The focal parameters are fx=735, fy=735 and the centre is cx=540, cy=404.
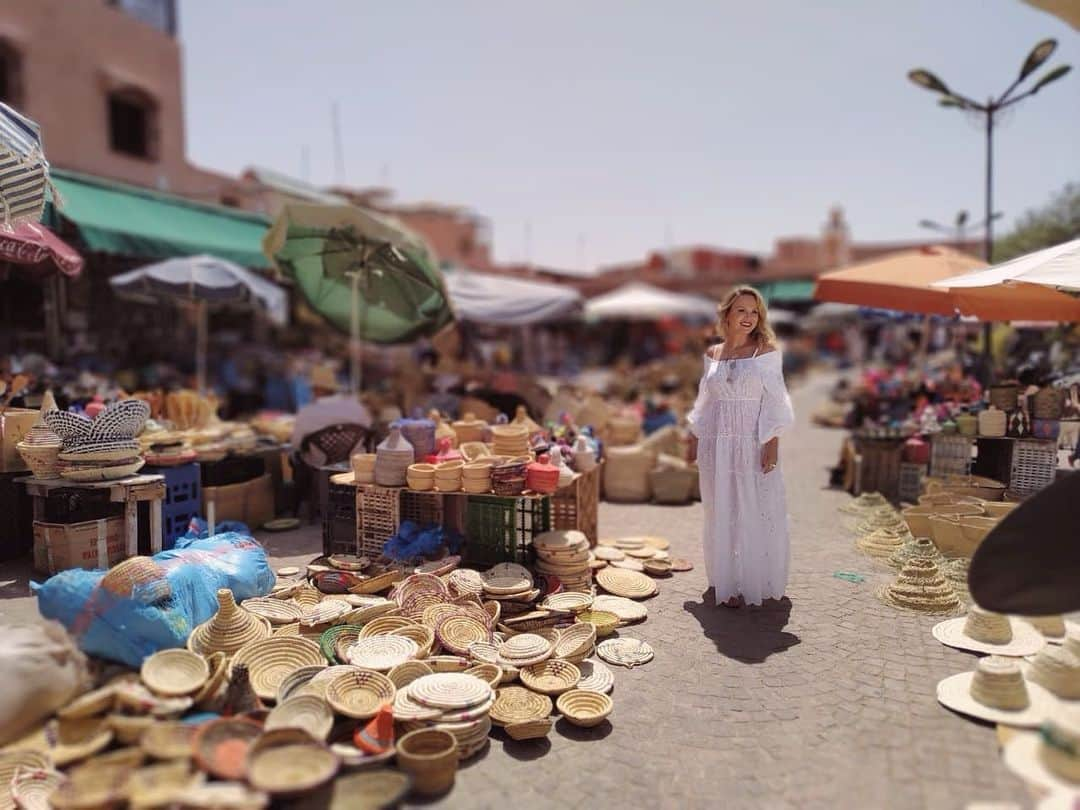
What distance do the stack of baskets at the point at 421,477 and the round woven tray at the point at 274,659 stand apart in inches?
61.1

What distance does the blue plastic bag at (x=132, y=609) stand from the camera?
9.66 feet

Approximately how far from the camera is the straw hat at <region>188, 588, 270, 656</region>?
10.9ft

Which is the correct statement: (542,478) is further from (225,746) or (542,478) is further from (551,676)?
(225,746)

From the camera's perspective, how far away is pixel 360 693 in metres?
3.13

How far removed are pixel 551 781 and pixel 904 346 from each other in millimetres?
20210

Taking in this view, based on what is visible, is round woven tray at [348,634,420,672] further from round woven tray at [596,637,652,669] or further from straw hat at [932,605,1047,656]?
A: straw hat at [932,605,1047,656]

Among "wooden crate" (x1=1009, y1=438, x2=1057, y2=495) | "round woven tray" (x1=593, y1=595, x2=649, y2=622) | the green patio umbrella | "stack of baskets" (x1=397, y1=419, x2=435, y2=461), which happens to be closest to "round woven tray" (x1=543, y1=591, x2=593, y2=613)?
"round woven tray" (x1=593, y1=595, x2=649, y2=622)

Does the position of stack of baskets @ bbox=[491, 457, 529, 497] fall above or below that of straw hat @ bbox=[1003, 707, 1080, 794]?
above

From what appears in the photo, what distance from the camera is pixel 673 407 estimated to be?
1126 centimetres

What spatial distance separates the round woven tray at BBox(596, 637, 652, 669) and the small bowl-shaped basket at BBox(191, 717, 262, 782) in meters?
1.86

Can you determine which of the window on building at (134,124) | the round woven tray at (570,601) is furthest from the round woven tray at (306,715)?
the window on building at (134,124)

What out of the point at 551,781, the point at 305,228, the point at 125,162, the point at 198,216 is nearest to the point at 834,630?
the point at 551,781

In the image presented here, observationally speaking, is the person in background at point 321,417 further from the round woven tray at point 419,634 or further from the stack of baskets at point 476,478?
the round woven tray at point 419,634

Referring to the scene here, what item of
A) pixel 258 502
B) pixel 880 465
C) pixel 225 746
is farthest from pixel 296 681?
pixel 880 465
